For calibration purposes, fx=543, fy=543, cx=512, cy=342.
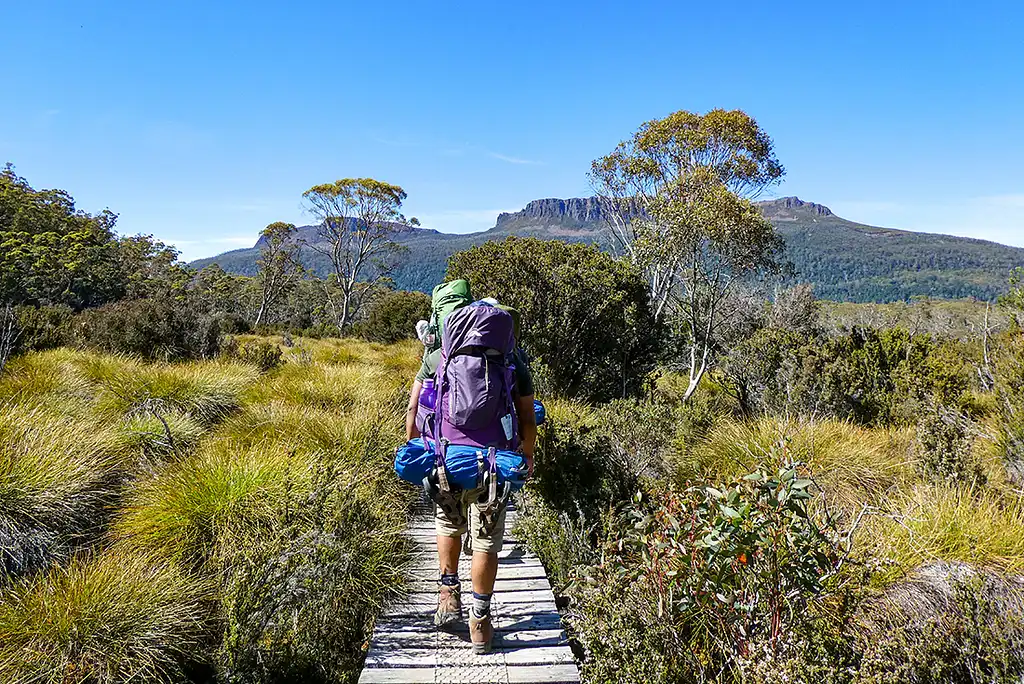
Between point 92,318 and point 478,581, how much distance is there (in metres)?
12.5

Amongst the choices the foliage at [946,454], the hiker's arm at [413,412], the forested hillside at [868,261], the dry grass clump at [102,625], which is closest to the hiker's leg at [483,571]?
the hiker's arm at [413,412]

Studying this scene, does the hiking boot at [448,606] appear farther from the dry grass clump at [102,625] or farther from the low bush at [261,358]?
the low bush at [261,358]

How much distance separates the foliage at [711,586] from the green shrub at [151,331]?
10.5 meters

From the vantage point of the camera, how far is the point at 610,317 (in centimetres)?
958

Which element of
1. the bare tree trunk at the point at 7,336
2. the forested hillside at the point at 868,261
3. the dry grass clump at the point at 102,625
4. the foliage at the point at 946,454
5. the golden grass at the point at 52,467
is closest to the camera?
the dry grass clump at the point at 102,625

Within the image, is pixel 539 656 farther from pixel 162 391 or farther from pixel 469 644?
pixel 162 391

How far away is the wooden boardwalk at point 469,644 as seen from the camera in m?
2.82

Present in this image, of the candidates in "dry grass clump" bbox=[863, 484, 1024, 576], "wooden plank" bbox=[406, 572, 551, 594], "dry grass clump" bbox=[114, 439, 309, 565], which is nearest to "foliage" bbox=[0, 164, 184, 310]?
"dry grass clump" bbox=[114, 439, 309, 565]

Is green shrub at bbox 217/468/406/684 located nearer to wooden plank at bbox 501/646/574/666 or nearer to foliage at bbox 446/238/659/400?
wooden plank at bbox 501/646/574/666

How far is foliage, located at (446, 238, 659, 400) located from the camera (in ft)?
30.5

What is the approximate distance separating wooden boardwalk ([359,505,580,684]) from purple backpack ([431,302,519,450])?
1.16m

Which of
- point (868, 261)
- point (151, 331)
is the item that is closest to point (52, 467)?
point (151, 331)

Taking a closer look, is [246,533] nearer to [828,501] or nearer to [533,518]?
[533,518]

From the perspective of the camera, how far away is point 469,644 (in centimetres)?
306
